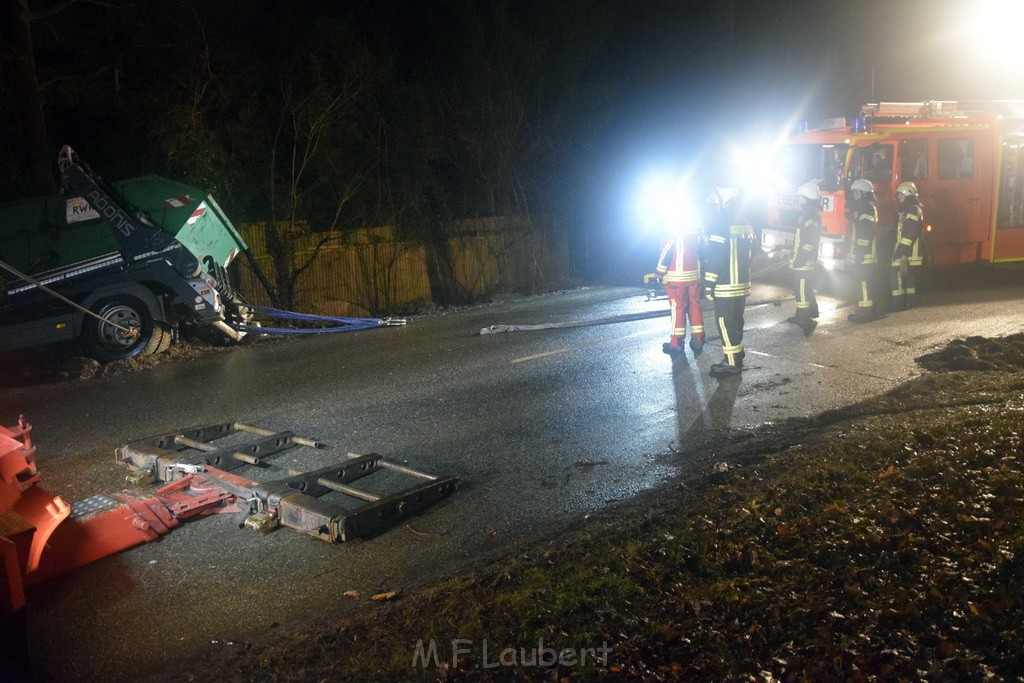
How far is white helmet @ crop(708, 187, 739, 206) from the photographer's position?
8.82 meters

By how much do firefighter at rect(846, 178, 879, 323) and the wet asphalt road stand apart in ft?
1.23

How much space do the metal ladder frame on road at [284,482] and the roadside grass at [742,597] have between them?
86 centimetres

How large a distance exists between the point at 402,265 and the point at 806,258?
7894mm

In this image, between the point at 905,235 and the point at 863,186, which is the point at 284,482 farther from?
the point at 905,235

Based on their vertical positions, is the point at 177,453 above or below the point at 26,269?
below

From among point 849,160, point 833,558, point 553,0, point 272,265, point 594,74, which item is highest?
point 553,0

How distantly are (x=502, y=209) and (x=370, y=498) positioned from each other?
13845 millimetres

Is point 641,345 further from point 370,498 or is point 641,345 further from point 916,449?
point 370,498

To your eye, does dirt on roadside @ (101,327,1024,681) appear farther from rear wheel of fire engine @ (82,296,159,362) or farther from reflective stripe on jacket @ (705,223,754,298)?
→ rear wheel of fire engine @ (82,296,159,362)

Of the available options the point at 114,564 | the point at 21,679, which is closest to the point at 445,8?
the point at 114,564

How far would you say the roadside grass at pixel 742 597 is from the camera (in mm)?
3590

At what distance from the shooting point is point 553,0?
821 inches

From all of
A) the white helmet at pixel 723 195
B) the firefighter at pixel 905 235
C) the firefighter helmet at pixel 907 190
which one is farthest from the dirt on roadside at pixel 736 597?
the firefighter helmet at pixel 907 190

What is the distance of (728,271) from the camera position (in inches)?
350
